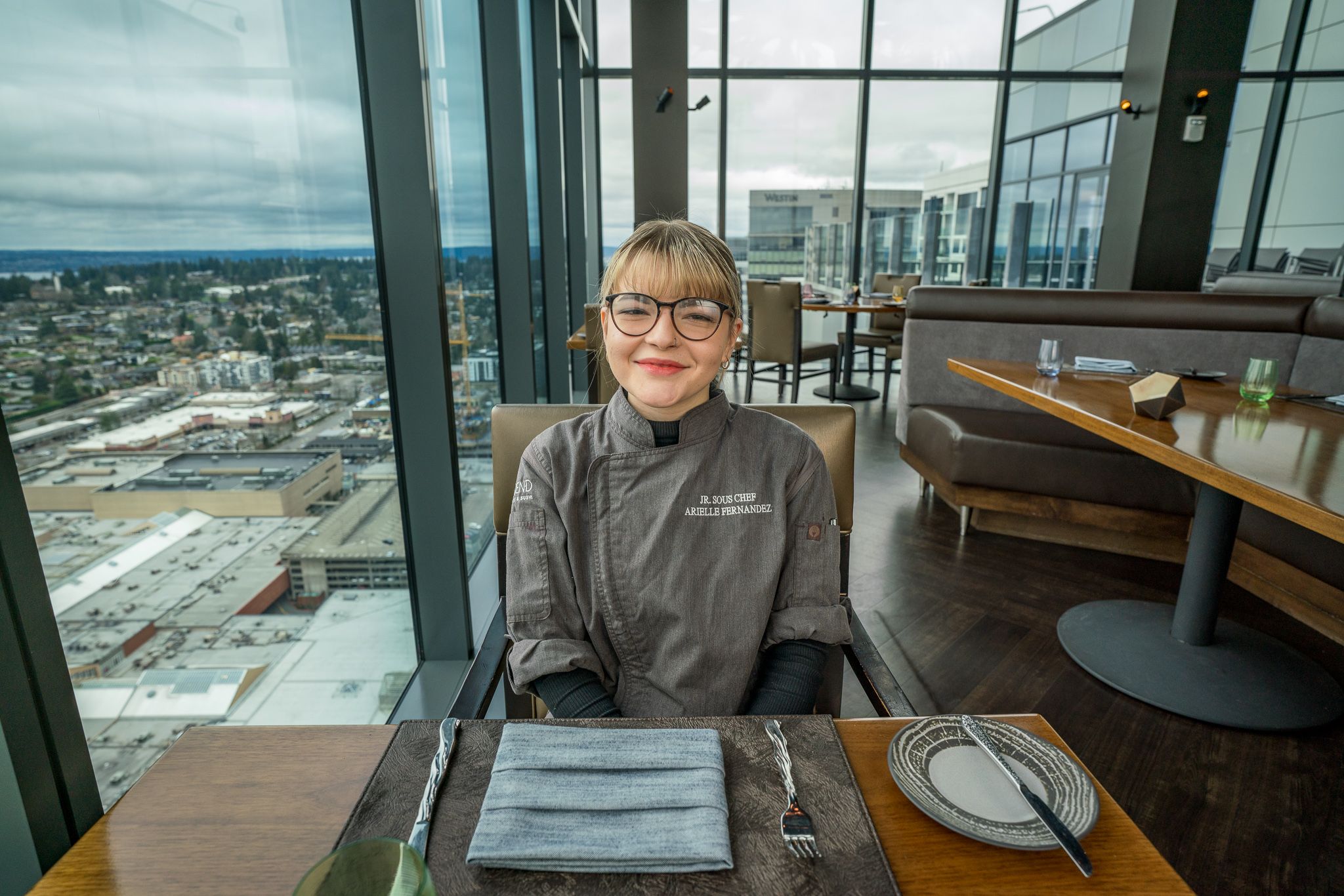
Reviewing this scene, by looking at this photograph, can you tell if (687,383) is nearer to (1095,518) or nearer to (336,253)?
(336,253)

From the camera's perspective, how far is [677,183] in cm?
564

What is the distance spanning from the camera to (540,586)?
1.02 metres

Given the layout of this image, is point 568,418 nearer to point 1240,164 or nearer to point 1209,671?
point 1209,671

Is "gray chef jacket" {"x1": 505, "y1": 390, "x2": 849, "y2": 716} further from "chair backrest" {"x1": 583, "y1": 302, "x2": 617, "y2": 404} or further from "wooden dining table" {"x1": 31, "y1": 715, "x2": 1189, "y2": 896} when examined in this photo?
"chair backrest" {"x1": 583, "y1": 302, "x2": 617, "y2": 404}

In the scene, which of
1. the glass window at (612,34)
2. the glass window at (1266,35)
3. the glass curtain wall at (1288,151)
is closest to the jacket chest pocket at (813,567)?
the glass window at (612,34)

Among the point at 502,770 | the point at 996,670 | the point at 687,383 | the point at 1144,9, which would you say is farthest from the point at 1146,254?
the point at 502,770

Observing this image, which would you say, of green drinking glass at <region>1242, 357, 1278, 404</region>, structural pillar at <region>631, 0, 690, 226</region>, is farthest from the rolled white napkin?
structural pillar at <region>631, 0, 690, 226</region>

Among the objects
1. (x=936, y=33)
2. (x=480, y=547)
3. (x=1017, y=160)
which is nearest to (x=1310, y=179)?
(x=1017, y=160)

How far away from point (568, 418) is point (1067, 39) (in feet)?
26.9

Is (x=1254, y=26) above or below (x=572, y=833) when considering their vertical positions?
above

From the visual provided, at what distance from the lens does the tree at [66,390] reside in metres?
0.79

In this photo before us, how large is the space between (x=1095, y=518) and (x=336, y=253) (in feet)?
9.85

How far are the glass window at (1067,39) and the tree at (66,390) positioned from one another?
841 cm

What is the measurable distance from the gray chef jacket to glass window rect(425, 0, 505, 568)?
110cm
